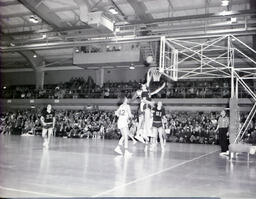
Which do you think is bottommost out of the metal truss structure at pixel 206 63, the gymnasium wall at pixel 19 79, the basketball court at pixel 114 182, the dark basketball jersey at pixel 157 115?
the basketball court at pixel 114 182

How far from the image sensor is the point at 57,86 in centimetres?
3180

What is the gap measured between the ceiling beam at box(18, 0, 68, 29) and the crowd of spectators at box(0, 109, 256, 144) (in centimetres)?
842

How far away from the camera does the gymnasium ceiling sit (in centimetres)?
1884

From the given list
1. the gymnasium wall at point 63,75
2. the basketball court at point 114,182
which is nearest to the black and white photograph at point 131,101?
the basketball court at point 114,182

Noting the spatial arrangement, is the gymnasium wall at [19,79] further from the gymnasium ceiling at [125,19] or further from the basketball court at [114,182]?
the basketball court at [114,182]

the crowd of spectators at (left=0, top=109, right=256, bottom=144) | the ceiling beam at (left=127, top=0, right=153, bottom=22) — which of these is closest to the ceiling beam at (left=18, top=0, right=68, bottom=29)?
the ceiling beam at (left=127, top=0, right=153, bottom=22)

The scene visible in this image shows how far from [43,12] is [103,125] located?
34.1 feet

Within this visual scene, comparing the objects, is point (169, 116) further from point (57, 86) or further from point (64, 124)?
point (57, 86)

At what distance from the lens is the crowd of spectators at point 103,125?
73.8 feet

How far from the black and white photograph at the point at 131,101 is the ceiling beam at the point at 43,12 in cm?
9

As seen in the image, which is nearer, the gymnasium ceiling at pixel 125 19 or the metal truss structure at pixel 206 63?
the metal truss structure at pixel 206 63

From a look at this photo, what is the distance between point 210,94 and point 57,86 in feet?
52.9

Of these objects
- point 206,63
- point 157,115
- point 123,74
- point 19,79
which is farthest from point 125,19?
point 19,79

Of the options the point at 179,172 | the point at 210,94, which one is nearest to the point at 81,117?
the point at 210,94
